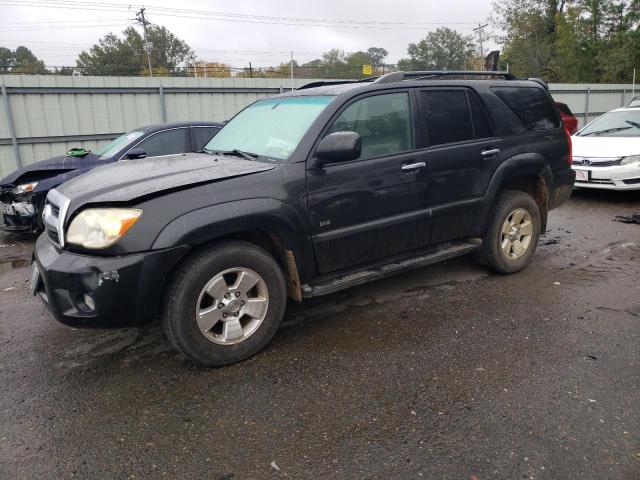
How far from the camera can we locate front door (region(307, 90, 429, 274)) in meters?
3.50

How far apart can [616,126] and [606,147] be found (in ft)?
4.13

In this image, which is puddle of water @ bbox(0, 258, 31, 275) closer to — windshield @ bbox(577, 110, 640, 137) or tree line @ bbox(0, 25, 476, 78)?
windshield @ bbox(577, 110, 640, 137)

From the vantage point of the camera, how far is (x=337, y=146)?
332 cm

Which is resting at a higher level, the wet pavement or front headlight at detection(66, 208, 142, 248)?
front headlight at detection(66, 208, 142, 248)

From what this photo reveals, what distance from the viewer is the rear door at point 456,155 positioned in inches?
160

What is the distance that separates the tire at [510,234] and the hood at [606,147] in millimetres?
3853

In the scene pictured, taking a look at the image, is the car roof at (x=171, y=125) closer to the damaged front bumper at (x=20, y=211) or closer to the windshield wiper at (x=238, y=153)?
the damaged front bumper at (x=20, y=211)

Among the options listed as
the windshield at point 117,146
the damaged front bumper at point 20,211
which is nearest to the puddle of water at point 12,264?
the damaged front bumper at point 20,211

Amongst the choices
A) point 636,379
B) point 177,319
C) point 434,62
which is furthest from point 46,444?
point 434,62

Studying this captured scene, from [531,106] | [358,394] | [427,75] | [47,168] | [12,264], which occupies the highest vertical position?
[427,75]

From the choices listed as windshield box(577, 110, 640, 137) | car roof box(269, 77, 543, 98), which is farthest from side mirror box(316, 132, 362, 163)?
windshield box(577, 110, 640, 137)

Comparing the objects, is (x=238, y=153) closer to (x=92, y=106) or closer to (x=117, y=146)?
(x=117, y=146)

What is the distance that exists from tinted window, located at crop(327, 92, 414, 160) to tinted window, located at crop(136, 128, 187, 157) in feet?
13.2

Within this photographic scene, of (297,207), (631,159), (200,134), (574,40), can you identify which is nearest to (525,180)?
(297,207)
